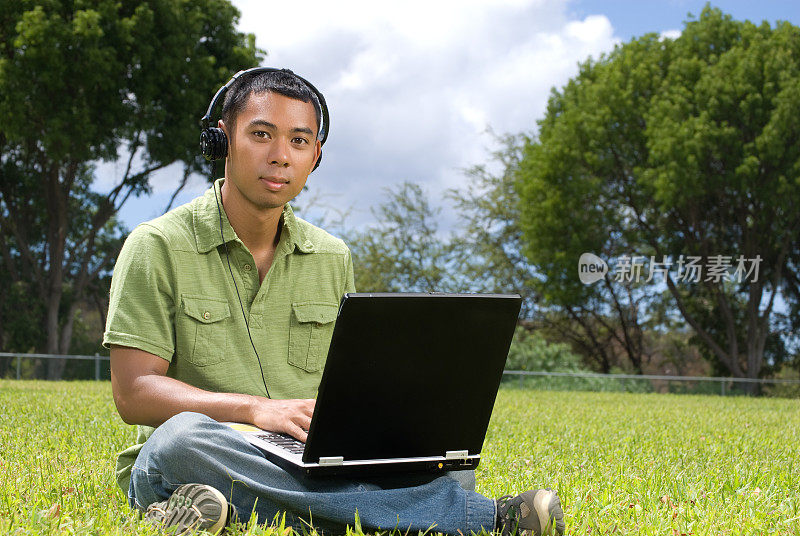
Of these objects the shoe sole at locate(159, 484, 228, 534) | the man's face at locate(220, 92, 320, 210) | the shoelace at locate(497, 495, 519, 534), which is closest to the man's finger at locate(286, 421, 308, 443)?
the shoe sole at locate(159, 484, 228, 534)

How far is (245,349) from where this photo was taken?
3100 mm

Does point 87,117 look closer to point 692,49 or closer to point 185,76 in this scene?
point 185,76

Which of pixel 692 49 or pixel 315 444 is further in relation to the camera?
pixel 692 49

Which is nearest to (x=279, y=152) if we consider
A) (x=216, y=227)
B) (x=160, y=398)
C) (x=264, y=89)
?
(x=264, y=89)

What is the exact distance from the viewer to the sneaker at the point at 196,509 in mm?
2479

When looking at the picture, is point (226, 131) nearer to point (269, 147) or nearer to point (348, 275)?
point (269, 147)

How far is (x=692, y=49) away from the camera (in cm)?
2333

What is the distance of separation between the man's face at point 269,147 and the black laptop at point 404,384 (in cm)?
96

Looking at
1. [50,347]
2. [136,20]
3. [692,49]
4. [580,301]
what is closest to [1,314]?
[50,347]

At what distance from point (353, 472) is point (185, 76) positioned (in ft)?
67.6

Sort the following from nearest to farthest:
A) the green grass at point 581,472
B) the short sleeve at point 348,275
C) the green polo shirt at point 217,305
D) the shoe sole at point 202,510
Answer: the shoe sole at point 202,510
the green polo shirt at point 217,305
the green grass at point 581,472
the short sleeve at point 348,275

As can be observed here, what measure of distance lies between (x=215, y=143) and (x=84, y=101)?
18.8 meters

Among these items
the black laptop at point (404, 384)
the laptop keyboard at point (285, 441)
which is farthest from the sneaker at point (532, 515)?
the laptop keyboard at point (285, 441)

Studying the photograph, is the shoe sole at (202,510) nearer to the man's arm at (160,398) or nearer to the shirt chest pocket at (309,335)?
the man's arm at (160,398)
